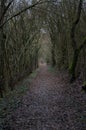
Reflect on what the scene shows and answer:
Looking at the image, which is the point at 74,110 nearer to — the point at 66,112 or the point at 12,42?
the point at 66,112

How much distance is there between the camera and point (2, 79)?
425 inches

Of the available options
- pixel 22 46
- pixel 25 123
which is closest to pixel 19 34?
pixel 22 46

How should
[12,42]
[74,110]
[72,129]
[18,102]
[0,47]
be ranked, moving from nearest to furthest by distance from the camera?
[72,129], [74,110], [18,102], [0,47], [12,42]

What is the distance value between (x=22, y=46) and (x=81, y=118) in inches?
458

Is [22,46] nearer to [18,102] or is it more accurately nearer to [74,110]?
[18,102]

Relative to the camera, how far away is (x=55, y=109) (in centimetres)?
749

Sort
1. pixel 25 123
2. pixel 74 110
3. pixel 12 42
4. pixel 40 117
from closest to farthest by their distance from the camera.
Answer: pixel 25 123, pixel 40 117, pixel 74 110, pixel 12 42

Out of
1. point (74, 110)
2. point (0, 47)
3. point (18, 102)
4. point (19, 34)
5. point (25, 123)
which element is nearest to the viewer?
point (25, 123)

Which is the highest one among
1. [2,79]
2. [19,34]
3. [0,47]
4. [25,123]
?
[19,34]

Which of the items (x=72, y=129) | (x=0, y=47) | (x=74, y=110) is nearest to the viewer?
(x=72, y=129)

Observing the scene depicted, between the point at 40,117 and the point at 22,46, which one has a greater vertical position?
the point at 22,46

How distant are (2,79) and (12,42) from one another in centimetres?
468

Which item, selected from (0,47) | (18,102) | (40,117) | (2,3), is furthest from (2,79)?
(40,117)

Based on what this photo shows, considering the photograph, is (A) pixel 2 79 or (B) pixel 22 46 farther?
(B) pixel 22 46
